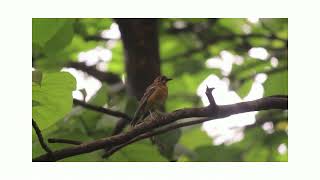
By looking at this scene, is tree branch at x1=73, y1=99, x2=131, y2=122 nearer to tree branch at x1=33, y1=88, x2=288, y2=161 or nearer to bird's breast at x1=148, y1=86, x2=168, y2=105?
bird's breast at x1=148, y1=86, x2=168, y2=105

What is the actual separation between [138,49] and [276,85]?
543mm

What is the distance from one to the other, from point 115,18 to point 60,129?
1.64 feet

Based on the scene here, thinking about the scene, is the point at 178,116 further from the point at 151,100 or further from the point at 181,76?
the point at 181,76

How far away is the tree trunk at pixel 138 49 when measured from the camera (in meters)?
2.35

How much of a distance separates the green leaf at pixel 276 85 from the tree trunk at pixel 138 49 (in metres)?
0.39

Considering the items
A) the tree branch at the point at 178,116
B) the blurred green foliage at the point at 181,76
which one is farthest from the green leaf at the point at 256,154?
the tree branch at the point at 178,116

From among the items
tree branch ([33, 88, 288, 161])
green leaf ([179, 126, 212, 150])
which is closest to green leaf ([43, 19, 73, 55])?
tree branch ([33, 88, 288, 161])

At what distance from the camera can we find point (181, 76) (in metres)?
2.94

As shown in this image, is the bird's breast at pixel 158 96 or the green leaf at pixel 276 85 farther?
the green leaf at pixel 276 85

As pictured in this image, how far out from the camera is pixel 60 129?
203cm

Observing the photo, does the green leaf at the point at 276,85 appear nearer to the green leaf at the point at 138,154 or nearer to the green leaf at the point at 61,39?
the green leaf at the point at 138,154

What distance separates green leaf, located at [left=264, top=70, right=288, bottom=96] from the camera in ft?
7.00
